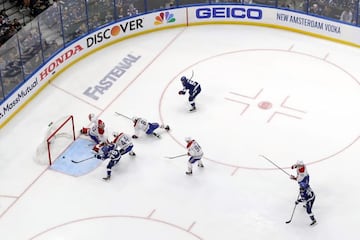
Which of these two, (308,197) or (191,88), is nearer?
(308,197)

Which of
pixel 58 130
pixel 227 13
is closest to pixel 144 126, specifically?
pixel 58 130

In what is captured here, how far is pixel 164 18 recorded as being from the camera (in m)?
26.0

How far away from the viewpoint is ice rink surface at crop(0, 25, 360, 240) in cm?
1916

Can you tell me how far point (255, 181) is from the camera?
20.1 metres

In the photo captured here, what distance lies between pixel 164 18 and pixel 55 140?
611cm

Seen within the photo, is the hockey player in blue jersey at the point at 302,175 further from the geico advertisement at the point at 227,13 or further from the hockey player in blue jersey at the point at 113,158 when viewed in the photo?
the geico advertisement at the point at 227,13

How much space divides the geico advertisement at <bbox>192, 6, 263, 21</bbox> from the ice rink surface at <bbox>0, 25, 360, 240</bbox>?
1.12ft

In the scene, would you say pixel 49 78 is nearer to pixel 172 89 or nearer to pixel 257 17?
pixel 172 89

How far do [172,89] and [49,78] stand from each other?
3316 mm

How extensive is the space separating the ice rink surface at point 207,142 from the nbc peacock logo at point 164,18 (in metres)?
0.36

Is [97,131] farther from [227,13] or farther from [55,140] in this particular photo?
[227,13]

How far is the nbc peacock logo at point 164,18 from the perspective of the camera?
25.9m

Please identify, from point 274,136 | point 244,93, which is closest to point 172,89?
point 244,93

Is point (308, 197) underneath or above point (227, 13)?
underneath
